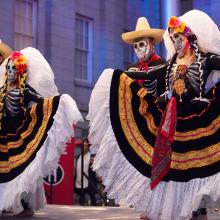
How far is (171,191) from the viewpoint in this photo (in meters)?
4.10

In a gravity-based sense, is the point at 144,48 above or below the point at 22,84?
above

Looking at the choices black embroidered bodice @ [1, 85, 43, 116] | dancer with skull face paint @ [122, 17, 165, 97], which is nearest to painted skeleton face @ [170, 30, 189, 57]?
dancer with skull face paint @ [122, 17, 165, 97]

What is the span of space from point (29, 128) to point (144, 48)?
1378 mm

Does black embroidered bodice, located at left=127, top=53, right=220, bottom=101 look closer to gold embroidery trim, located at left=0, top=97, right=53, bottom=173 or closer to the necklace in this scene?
the necklace

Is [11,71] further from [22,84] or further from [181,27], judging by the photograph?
[181,27]

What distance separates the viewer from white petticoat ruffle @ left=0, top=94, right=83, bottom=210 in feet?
A: 16.0

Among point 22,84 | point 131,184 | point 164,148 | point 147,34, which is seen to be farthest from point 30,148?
point 147,34

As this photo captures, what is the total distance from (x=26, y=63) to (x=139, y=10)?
9.27m

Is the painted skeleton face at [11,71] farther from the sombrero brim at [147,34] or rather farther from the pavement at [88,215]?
the pavement at [88,215]

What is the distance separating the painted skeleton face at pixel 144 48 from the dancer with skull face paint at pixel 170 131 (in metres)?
0.85

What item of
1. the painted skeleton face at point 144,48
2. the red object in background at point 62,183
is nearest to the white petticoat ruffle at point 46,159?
the painted skeleton face at point 144,48

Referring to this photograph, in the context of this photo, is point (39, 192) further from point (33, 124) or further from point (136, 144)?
point (136, 144)

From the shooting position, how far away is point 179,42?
4445mm

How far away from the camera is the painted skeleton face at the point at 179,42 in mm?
4422
